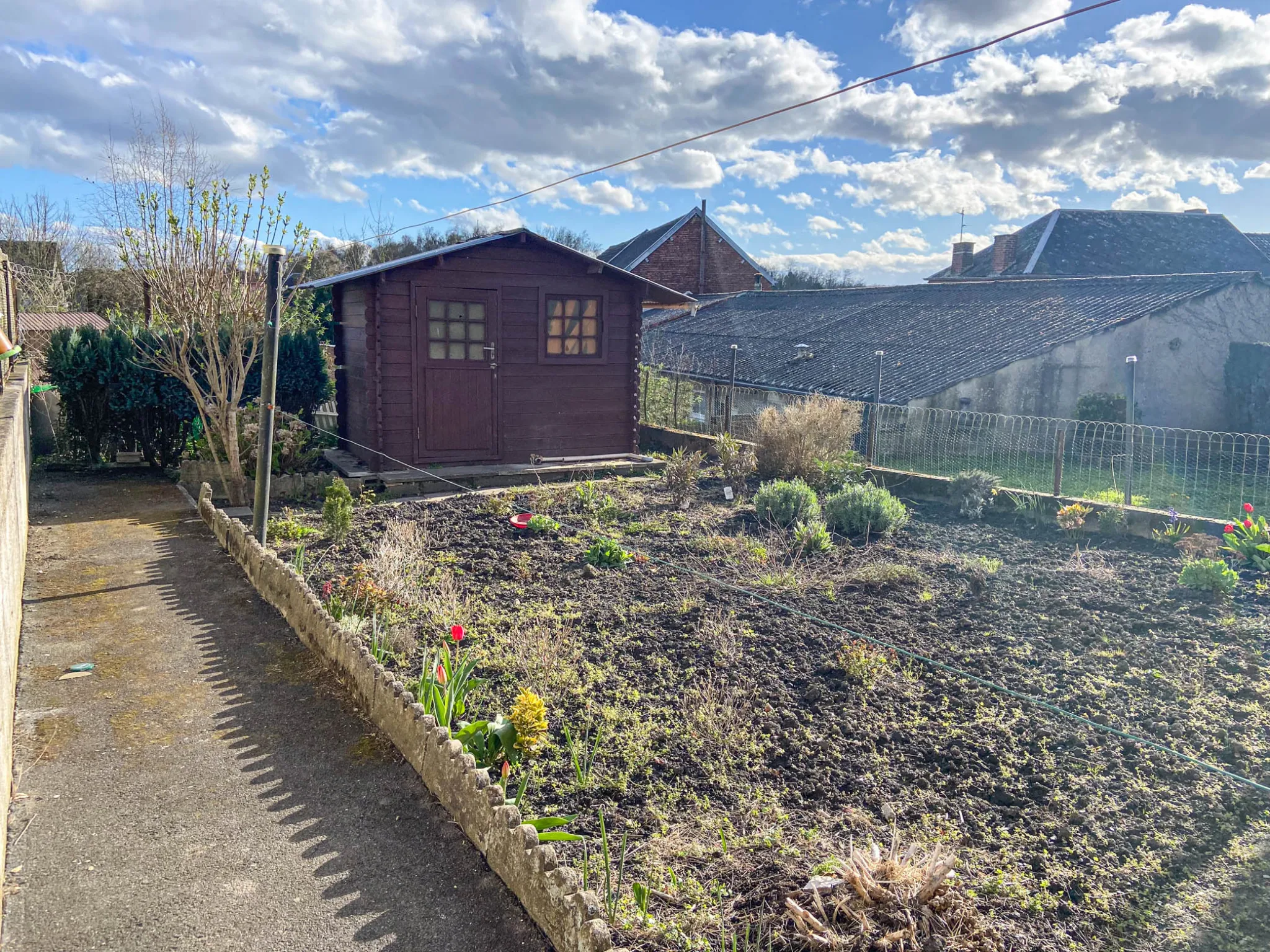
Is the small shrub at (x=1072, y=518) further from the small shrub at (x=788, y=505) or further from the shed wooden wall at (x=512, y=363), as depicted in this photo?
the shed wooden wall at (x=512, y=363)

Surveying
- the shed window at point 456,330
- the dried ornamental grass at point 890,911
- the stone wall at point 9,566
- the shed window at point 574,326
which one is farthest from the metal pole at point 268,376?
the dried ornamental grass at point 890,911

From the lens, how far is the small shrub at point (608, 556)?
7.59m

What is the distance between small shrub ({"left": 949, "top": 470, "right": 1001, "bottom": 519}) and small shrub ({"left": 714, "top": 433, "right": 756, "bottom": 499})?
2.58 m

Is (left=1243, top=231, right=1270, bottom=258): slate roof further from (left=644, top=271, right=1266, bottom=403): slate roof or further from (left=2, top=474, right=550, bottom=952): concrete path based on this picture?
(left=2, top=474, right=550, bottom=952): concrete path

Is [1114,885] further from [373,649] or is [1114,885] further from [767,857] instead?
[373,649]

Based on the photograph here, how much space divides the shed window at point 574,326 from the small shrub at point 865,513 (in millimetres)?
4871

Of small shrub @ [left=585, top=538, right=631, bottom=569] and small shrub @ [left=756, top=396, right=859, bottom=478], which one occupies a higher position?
small shrub @ [left=756, top=396, right=859, bottom=478]

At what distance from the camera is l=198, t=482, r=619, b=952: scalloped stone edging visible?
2830mm

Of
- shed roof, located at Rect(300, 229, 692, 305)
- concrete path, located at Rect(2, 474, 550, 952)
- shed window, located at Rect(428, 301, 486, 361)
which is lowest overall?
concrete path, located at Rect(2, 474, 550, 952)

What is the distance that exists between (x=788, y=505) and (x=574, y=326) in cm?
480

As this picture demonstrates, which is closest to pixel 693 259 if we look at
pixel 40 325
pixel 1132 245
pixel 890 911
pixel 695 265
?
pixel 695 265

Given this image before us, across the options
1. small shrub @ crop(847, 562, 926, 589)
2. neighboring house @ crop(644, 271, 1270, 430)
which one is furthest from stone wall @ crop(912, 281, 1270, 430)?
small shrub @ crop(847, 562, 926, 589)

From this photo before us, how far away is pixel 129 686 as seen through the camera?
16.6 ft

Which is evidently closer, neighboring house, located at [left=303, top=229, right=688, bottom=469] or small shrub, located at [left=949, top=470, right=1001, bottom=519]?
small shrub, located at [left=949, top=470, right=1001, bottom=519]
